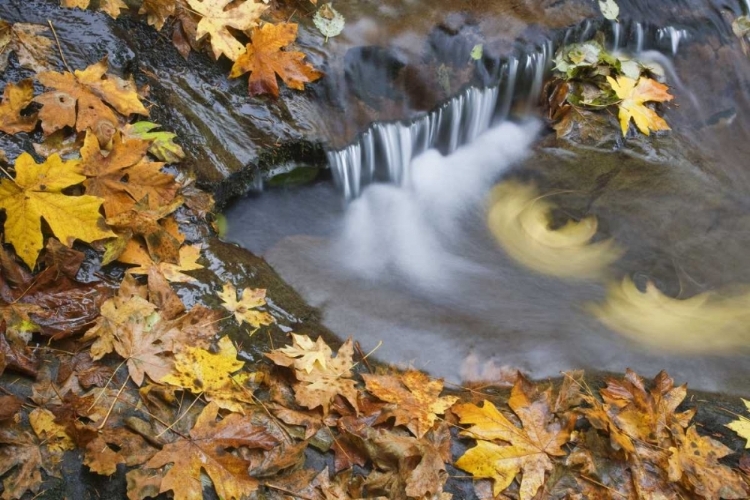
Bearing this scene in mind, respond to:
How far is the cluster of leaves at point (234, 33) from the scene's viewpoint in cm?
361

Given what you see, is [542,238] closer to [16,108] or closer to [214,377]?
[214,377]

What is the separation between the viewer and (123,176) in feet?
9.24

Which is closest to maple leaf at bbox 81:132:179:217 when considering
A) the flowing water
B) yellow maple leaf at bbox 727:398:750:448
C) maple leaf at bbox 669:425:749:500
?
the flowing water

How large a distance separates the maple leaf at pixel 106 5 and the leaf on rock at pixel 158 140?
2.63 feet

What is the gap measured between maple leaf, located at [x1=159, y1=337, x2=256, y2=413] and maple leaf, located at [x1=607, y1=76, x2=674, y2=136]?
3587 mm

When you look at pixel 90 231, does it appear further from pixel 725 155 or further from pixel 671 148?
pixel 725 155

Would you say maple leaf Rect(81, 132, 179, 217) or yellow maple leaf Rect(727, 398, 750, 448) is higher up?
maple leaf Rect(81, 132, 179, 217)

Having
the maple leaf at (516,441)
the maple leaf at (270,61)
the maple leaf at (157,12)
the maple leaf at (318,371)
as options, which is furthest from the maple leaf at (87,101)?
the maple leaf at (516,441)

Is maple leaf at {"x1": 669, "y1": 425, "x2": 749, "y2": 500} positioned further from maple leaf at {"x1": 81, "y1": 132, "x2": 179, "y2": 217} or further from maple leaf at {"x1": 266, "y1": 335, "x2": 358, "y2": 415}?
maple leaf at {"x1": 81, "y1": 132, "x2": 179, "y2": 217}

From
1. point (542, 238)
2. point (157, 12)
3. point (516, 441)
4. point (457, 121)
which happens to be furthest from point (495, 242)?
point (157, 12)

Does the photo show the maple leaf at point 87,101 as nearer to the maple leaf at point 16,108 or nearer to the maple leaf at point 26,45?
the maple leaf at point 16,108

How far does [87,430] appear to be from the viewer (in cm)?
199

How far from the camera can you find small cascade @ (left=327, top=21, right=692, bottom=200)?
4.11 metres

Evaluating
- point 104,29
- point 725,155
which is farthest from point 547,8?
point 104,29
